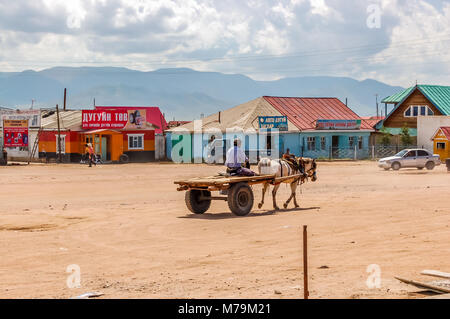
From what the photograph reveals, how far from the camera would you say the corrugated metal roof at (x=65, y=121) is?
5475 cm

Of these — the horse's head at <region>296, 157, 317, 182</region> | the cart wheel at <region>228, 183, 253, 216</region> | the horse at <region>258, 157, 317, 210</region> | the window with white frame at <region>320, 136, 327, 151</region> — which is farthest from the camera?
the window with white frame at <region>320, 136, 327, 151</region>

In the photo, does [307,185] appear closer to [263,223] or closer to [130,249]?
[263,223]

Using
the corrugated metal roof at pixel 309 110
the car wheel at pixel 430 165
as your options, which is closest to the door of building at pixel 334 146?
the corrugated metal roof at pixel 309 110

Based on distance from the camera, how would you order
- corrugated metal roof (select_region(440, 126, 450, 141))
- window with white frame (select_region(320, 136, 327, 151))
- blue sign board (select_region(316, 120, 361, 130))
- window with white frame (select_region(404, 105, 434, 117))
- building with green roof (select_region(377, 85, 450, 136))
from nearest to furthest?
corrugated metal roof (select_region(440, 126, 450, 141)) < blue sign board (select_region(316, 120, 361, 130)) < window with white frame (select_region(320, 136, 327, 151)) < building with green roof (select_region(377, 85, 450, 136)) < window with white frame (select_region(404, 105, 434, 117))

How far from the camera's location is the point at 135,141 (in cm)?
5559

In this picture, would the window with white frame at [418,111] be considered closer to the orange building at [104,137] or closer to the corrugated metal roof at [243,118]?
the corrugated metal roof at [243,118]

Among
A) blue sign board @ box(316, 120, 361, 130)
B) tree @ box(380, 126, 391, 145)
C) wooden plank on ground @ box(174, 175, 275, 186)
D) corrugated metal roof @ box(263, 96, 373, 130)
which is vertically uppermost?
corrugated metal roof @ box(263, 96, 373, 130)

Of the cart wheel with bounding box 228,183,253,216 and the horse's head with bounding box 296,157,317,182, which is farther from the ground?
the horse's head with bounding box 296,157,317,182

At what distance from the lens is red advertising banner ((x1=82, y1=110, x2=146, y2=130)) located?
54250 millimetres

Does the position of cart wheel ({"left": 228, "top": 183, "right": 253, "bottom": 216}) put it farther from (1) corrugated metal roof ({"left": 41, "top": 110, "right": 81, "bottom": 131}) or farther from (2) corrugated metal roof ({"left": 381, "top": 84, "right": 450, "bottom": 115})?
(2) corrugated metal roof ({"left": 381, "top": 84, "right": 450, "bottom": 115})

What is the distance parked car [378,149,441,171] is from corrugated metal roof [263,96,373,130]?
15370 mm

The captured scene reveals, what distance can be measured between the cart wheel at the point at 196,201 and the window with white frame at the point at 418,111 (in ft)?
159

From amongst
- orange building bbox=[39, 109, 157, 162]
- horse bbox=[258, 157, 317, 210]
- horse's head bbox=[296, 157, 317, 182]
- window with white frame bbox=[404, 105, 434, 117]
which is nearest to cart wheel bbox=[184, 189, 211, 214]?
horse bbox=[258, 157, 317, 210]
